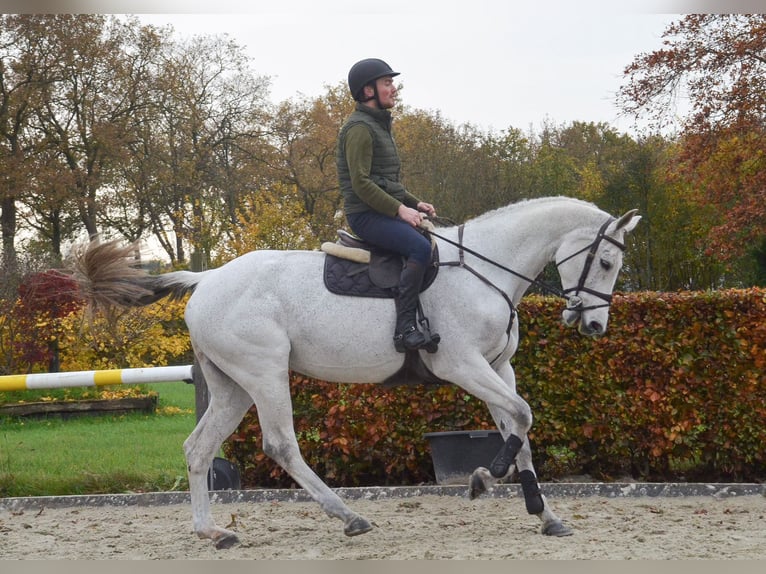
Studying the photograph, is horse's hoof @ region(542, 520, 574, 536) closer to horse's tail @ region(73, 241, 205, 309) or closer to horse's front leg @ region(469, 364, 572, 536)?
horse's front leg @ region(469, 364, 572, 536)

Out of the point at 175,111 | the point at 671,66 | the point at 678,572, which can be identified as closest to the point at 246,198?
the point at 175,111

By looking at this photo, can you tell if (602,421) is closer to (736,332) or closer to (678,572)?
(736,332)

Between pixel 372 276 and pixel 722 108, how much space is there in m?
20.8

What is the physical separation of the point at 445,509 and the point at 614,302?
245 centimetres

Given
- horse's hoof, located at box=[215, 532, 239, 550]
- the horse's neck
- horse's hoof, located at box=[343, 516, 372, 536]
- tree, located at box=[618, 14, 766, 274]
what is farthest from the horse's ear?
tree, located at box=[618, 14, 766, 274]

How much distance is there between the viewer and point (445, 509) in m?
7.28

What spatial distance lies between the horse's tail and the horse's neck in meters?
2.24

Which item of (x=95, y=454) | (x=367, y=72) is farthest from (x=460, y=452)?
(x=95, y=454)

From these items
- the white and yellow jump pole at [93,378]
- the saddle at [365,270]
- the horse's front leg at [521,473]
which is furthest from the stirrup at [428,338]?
the white and yellow jump pole at [93,378]

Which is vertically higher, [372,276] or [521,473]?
[372,276]

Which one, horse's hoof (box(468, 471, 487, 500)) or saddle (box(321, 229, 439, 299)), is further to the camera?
saddle (box(321, 229, 439, 299))

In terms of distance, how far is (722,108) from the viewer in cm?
2433

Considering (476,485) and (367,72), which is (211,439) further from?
(367,72)

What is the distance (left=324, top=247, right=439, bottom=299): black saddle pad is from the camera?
6281 millimetres
